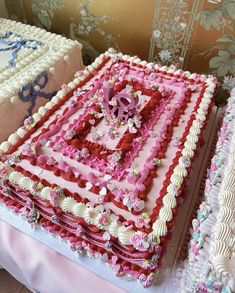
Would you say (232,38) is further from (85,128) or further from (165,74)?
(85,128)

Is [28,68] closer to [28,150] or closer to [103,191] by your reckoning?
[28,150]

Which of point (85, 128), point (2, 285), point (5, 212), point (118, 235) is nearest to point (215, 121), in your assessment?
point (85, 128)

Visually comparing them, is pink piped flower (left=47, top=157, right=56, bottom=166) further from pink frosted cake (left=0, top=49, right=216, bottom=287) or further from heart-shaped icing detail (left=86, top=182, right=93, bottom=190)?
heart-shaped icing detail (left=86, top=182, right=93, bottom=190)

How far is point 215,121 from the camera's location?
4.22 feet

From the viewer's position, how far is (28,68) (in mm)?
1303

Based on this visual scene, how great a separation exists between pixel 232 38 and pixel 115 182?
783 millimetres

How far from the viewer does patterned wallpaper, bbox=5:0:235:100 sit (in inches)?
50.9

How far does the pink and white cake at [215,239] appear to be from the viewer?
2.09ft

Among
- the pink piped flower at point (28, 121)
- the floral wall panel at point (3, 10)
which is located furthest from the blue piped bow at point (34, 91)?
the floral wall panel at point (3, 10)

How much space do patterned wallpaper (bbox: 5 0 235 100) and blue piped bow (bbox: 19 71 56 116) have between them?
48 cm

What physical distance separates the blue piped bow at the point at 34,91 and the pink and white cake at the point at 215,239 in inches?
26.8

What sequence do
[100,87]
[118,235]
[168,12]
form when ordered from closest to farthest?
[118,235], [100,87], [168,12]

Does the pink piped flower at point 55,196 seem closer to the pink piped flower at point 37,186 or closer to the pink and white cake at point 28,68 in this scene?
the pink piped flower at point 37,186

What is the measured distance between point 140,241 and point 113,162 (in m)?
0.27
